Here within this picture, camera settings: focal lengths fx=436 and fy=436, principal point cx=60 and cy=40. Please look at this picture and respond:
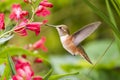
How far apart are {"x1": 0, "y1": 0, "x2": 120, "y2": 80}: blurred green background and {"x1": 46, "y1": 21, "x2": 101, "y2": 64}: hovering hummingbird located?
2287 mm

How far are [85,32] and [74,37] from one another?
0.12 m

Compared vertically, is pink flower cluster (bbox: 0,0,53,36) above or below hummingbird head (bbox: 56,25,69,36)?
above

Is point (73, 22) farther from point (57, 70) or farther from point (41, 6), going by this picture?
point (41, 6)

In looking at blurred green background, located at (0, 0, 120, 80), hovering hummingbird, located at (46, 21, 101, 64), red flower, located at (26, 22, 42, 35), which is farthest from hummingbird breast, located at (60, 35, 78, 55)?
blurred green background, located at (0, 0, 120, 80)

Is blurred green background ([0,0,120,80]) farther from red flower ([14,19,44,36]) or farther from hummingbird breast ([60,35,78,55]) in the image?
red flower ([14,19,44,36])

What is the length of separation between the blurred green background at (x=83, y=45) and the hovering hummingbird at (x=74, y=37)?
229 centimetres

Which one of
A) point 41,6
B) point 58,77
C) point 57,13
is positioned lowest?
point 57,13

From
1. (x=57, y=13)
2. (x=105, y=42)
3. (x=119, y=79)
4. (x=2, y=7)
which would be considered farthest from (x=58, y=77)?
(x=57, y=13)

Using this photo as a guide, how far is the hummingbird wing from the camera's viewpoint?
1738mm

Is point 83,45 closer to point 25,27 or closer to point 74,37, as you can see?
point 74,37

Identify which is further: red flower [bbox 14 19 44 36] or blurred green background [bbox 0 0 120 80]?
blurred green background [bbox 0 0 120 80]

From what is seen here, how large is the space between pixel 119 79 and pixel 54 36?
1.66m

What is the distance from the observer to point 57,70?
14.4 feet

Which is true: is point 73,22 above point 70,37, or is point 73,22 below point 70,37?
below
